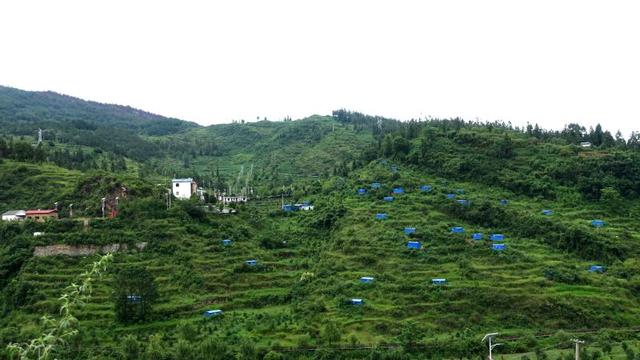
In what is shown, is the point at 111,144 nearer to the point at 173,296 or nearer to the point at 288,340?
the point at 173,296

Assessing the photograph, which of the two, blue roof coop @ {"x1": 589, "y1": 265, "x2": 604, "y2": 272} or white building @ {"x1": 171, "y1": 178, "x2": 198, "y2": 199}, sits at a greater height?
white building @ {"x1": 171, "y1": 178, "x2": 198, "y2": 199}

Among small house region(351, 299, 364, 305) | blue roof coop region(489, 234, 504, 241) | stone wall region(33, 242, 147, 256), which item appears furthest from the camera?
blue roof coop region(489, 234, 504, 241)

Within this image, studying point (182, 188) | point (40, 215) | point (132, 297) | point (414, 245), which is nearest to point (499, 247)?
point (414, 245)

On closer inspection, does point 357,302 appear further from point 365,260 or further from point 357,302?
point 365,260

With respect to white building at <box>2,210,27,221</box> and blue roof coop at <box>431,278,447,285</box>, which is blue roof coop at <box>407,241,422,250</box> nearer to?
blue roof coop at <box>431,278,447,285</box>

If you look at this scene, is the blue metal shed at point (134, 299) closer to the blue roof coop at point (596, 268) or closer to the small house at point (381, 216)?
the small house at point (381, 216)

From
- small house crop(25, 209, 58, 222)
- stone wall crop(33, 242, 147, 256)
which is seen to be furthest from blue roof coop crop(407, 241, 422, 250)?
small house crop(25, 209, 58, 222)

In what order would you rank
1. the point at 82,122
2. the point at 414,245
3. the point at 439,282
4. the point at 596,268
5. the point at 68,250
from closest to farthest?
the point at 439,282
the point at 596,268
the point at 68,250
the point at 414,245
the point at 82,122

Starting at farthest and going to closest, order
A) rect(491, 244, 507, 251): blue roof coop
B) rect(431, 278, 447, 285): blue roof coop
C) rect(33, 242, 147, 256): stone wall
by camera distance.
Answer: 1. rect(491, 244, 507, 251): blue roof coop
2. rect(33, 242, 147, 256): stone wall
3. rect(431, 278, 447, 285): blue roof coop
